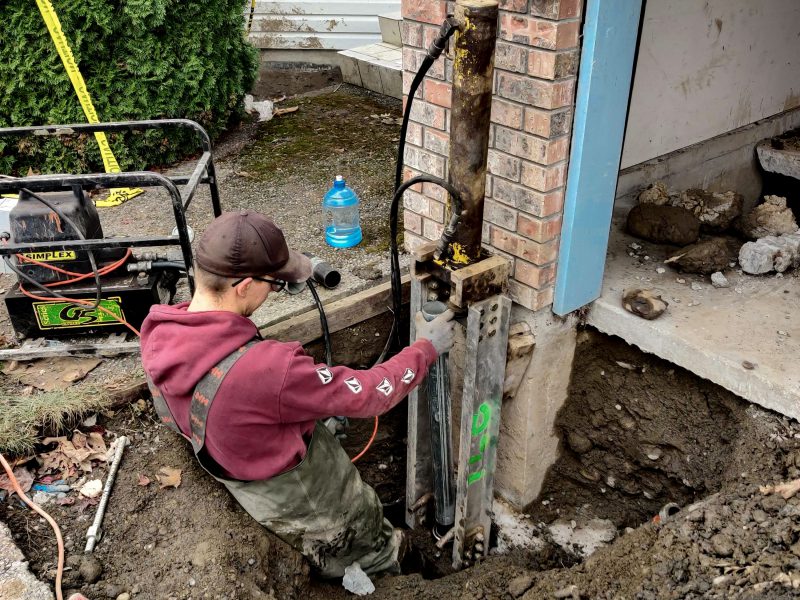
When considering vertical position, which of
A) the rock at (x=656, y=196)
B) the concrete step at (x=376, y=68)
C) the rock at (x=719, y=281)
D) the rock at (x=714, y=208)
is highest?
the concrete step at (x=376, y=68)

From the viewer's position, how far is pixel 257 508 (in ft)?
9.64

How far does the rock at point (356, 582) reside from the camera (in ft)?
10.7

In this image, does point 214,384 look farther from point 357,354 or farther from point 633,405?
point 633,405

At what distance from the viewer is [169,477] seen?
3086 mm

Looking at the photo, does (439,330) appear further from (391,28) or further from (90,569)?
(391,28)

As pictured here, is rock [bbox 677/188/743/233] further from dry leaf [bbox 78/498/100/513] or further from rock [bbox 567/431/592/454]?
dry leaf [bbox 78/498/100/513]

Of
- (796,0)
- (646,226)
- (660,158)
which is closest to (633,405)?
(646,226)

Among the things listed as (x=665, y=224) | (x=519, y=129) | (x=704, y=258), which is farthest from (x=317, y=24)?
(x=519, y=129)

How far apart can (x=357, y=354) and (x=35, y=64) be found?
11.3 ft

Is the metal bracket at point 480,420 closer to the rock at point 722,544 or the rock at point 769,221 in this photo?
the rock at point 722,544

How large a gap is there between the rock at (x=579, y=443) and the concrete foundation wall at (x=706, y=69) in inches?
69.2

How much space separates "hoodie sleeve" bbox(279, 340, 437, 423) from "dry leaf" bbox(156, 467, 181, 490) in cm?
83

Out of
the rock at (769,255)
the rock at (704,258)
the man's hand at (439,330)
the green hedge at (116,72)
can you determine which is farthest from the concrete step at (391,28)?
the man's hand at (439,330)

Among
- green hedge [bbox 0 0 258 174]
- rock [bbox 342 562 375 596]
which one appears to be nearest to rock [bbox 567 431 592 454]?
rock [bbox 342 562 375 596]
